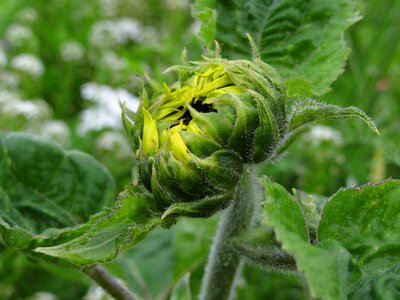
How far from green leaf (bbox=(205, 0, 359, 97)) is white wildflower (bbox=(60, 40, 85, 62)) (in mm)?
2044

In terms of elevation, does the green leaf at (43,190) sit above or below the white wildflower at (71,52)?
above

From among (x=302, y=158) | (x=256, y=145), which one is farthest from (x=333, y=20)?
(x=302, y=158)

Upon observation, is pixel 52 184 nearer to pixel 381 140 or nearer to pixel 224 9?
pixel 224 9

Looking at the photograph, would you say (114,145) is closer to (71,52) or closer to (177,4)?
(71,52)

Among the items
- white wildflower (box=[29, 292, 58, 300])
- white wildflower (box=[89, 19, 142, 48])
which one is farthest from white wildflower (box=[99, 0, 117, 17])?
white wildflower (box=[29, 292, 58, 300])

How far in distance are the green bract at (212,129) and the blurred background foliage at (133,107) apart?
0.72m

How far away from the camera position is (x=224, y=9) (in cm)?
176

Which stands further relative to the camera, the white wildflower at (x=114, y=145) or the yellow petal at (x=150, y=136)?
the white wildflower at (x=114, y=145)

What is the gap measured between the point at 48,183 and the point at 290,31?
729 millimetres

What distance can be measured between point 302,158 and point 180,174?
1.66 meters

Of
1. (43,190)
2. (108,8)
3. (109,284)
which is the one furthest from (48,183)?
(108,8)

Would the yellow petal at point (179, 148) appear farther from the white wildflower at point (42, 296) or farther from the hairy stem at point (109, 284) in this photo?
the white wildflower at point (42, 296)

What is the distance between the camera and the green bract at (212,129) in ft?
4.04

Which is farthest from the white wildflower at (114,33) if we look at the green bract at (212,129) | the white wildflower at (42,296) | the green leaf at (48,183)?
the green bract at (212,129)
